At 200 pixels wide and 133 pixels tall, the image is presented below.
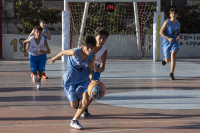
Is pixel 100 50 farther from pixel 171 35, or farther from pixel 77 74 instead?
pixel 171 35

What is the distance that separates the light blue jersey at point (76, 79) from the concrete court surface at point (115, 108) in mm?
488

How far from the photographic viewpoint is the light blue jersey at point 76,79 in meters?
4.93

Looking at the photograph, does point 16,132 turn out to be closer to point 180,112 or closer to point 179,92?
point 180,112

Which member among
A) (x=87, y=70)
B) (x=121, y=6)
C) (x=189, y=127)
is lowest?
(x=189, y=127)

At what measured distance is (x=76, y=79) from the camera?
16.4ft

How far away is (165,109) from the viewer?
236 inches

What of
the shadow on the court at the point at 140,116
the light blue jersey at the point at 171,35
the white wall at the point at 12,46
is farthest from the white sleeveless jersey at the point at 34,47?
the white wall at the point at 12,46

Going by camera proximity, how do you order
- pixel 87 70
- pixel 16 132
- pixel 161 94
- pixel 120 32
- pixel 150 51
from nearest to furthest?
pixel 16 132 < pixel 87 70 < pixel 161 94 < pixel 150 51 < pixel 120 32

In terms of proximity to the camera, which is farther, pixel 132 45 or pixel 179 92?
pixel 132 45

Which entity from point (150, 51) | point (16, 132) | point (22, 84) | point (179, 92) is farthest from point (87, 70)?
point (150, 51)

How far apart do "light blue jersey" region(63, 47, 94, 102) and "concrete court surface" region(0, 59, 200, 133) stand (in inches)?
19.2

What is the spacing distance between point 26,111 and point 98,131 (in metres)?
1.84

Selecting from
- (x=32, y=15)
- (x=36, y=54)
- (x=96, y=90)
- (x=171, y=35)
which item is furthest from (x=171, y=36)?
(x=32, y=15)

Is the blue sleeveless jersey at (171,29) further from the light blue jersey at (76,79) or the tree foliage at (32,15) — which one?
the tree foliage at (32,15)
